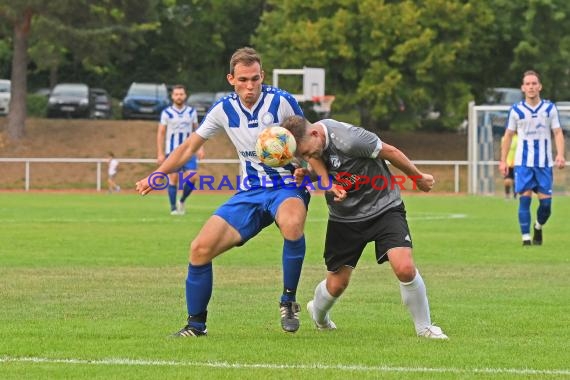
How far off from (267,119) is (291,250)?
921 millimetres

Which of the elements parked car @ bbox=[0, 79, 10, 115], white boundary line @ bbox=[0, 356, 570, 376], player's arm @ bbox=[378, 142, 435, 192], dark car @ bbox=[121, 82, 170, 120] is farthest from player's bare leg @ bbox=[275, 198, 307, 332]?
parked car @ bbox=[0, 79, 10, 115]

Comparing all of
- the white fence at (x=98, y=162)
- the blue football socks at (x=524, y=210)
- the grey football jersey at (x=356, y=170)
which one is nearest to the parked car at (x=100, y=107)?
the white fence at (x=98, y=162)

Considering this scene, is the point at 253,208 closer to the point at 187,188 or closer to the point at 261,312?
the point at 261,312

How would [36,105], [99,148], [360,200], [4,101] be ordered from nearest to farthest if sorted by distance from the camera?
[360,200]
[99,148]
[4,101]
[36,105]

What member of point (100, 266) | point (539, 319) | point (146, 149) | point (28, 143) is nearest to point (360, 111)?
point (146, 149)

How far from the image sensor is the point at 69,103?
176 feet

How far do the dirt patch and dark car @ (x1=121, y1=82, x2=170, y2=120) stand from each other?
4.64ft

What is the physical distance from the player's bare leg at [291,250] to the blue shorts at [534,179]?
887cm

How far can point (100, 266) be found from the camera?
46.9 feet

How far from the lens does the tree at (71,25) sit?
45.6 meters

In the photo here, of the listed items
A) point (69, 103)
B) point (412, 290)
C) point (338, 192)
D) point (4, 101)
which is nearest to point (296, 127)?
point (338, 192)

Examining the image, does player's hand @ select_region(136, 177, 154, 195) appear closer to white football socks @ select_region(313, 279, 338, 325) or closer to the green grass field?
the green grass field

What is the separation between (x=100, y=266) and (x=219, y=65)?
50.4 metres

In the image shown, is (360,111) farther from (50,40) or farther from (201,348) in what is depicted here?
(201,348)
